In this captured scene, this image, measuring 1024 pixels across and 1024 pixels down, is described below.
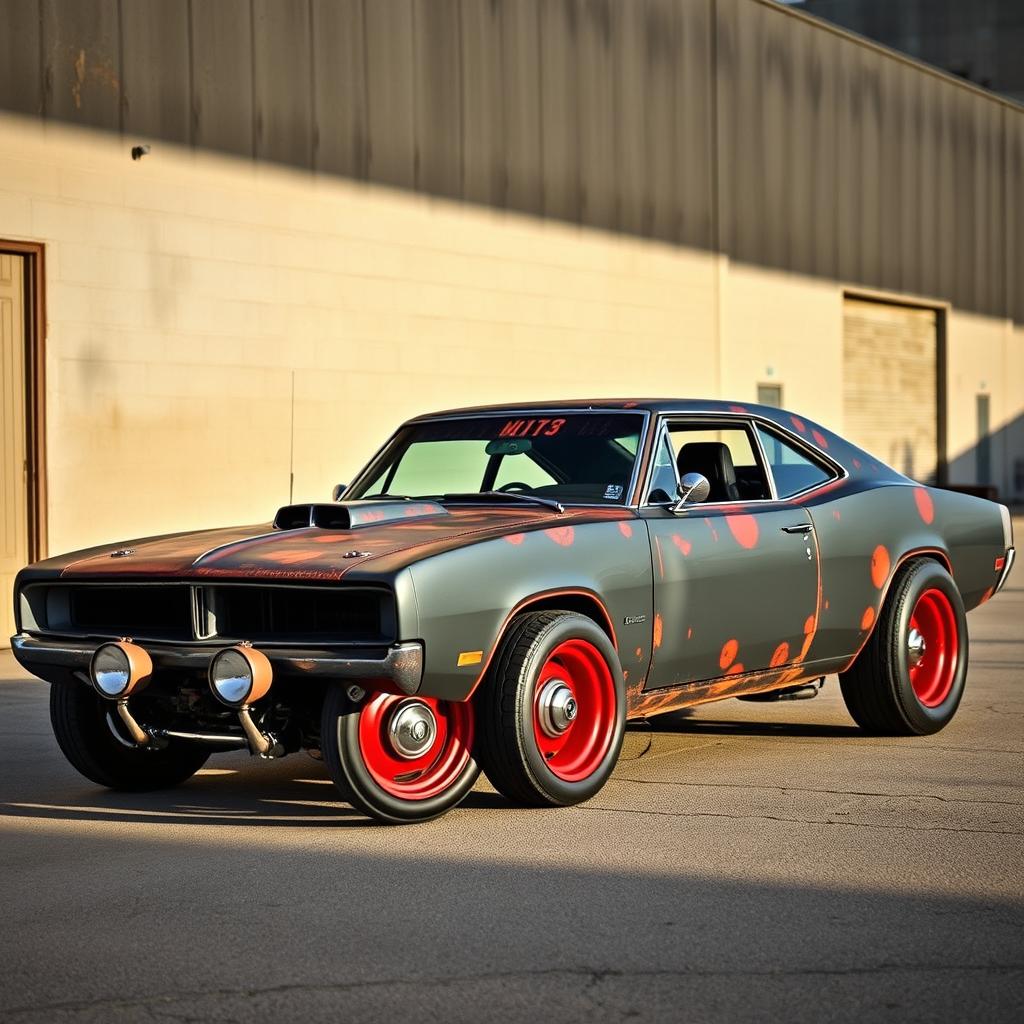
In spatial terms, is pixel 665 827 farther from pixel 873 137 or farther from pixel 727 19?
pixel 873 137

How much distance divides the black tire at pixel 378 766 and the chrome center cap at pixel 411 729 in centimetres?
3

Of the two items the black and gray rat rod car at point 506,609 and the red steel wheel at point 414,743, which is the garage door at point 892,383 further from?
the red steel wheel at point 414,743

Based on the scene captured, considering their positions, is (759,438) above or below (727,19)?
below

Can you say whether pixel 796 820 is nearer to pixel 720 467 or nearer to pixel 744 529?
pixel 744 529

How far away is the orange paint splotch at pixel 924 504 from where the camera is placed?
8023 mm

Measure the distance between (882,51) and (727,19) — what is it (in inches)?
188

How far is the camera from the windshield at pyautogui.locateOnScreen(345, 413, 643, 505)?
6879mm

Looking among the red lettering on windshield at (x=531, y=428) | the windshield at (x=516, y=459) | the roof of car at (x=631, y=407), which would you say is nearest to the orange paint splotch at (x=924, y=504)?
the roof of car at (x=631, y=407)

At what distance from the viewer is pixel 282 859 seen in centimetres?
539

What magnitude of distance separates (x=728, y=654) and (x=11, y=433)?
7.65 metres

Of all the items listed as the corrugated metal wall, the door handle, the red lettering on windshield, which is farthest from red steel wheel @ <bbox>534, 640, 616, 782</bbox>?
the corrugated metal wall

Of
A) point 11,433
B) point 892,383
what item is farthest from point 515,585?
point 892,383

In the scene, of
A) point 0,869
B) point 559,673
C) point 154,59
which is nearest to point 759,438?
point 559,673

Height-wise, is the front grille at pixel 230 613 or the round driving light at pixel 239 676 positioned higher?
the front grille at pixel 230 613
